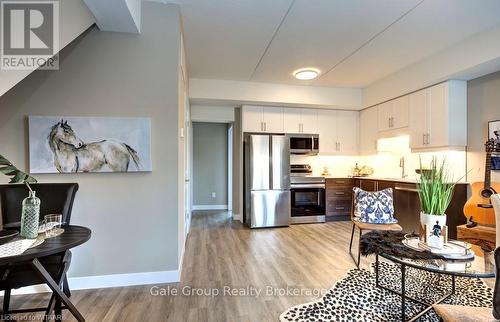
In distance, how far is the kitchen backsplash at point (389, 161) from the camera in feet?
12.3

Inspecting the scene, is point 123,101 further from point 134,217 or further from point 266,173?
point 266,173

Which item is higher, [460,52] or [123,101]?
[460,52]

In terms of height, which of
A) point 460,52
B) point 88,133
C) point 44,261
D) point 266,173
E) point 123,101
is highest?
point 460,52

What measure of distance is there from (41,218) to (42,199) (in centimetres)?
15

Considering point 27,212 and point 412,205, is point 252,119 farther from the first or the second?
point 27,212

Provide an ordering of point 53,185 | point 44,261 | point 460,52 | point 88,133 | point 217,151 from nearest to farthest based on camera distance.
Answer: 1. point 44,261
2. point 53,185
3. point 88,133
4. point 460,52
5. point 217,151

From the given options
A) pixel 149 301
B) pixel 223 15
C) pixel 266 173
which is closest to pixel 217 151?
pixel 266 173

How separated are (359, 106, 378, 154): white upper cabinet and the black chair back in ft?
16.4

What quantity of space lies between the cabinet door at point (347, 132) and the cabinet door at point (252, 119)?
1.76m

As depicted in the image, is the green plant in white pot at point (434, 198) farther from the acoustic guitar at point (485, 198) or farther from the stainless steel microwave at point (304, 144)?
the stainless steel microwave at point (304, 144)

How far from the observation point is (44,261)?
183 cm

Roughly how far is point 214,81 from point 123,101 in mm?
2449

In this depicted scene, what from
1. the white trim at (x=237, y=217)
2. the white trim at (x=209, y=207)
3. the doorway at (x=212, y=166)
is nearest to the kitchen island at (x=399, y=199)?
the white trim at (x=237, y=217)

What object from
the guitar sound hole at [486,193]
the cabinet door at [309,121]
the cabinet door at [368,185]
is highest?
the cabinet door at [309,121]
